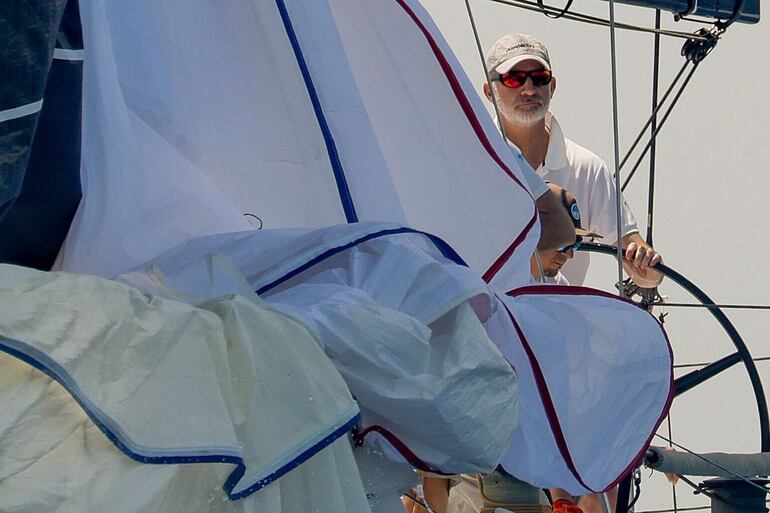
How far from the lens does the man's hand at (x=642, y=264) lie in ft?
7.41

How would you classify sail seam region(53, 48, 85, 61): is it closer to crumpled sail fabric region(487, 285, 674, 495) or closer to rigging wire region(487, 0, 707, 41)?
crumpled sail fabric region(487, 285, 674, 495)

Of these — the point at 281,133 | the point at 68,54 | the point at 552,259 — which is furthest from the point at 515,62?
the point at 68,54

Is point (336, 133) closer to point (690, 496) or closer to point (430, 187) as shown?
point (430, 187)

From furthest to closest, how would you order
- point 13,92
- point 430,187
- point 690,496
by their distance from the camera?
point 690,496, point 430,187, point 13,92

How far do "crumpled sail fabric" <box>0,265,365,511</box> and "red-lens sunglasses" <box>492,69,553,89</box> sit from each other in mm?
1436

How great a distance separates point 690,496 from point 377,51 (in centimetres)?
225

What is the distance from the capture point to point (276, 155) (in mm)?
1291

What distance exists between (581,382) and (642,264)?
103 cm

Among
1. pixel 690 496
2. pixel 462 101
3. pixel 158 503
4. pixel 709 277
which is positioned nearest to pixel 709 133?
pixel 709 277

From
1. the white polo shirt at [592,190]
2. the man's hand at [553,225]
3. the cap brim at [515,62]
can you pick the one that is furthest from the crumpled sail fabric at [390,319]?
the white polo shirt at [592,190]

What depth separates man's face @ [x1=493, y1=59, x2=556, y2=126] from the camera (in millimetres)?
2299

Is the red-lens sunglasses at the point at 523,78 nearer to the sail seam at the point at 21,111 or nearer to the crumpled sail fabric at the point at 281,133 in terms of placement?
the crumpled sail fabric at the point at 281,133

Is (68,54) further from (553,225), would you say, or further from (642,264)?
(642,264)

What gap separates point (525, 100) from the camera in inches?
91.4
